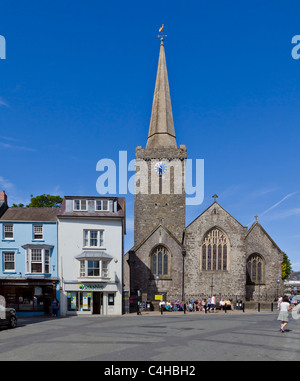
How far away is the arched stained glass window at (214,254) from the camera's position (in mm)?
48094

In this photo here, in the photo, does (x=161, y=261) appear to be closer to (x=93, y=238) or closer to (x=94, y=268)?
(x=93, y=238)

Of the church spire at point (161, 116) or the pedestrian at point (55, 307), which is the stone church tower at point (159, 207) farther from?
the pedestrian at point (55, 307)

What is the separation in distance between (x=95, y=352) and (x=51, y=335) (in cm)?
611

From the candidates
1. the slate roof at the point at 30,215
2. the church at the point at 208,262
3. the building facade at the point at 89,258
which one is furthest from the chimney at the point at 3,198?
the church at the point at 208,262

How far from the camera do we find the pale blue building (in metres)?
34.5

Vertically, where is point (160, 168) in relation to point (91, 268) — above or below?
above

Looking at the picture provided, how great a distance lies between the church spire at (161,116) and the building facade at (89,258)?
20.8 metres

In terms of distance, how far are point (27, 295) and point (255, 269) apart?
88.2ft

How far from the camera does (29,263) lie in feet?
115

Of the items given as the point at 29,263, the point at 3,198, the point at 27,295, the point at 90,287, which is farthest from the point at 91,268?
the point at 3,198

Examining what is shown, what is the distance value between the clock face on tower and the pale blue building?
20.5 metres

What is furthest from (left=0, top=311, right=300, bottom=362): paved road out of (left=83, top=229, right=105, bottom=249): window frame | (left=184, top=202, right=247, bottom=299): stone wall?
(left=184, top=202, right=247, bottom=299): stone wall

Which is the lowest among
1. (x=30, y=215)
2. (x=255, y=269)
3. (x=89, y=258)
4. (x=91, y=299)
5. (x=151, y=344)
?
(x=91, y=299)
